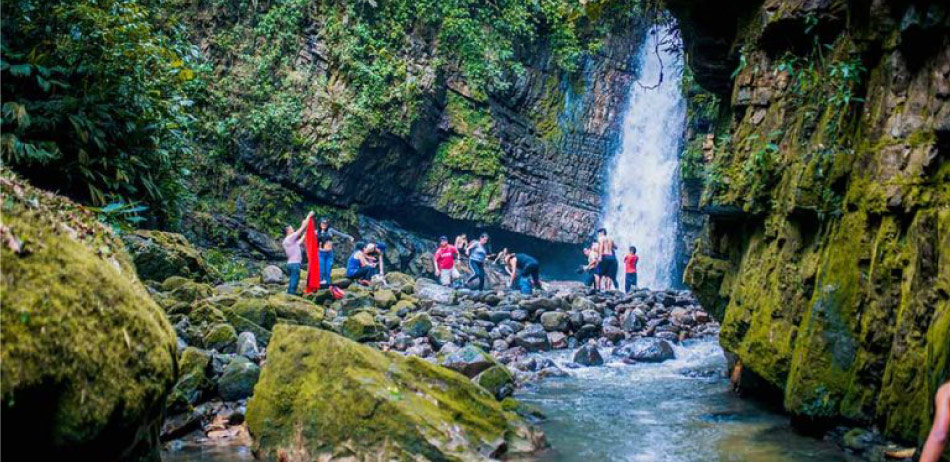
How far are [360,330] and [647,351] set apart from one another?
5.20 metres

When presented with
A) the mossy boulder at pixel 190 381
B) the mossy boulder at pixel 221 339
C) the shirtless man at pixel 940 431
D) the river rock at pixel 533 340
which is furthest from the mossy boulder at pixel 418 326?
the shirtless man at pixel 940 431

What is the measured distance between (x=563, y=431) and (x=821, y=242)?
11.5 ft

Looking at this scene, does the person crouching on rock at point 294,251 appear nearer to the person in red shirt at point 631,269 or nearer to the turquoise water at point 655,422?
the turquoise water at point 655,422

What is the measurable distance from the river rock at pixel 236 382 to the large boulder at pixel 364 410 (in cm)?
113

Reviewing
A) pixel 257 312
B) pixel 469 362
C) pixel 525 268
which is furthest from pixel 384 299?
pixel 469 362

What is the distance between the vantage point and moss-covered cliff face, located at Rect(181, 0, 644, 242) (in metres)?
24.5

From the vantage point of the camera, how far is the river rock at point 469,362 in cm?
974

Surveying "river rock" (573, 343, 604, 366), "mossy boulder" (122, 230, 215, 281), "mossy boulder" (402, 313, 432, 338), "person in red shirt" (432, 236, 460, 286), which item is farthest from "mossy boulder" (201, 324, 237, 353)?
Answer: "person in red shirt" (432, 236, 460, 286)

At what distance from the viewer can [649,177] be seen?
2912cm

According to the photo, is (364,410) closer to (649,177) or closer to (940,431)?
(940,431)

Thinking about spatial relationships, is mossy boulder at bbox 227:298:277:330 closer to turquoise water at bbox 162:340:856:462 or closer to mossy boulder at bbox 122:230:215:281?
mossy boulder at bbox 122:230:215:281

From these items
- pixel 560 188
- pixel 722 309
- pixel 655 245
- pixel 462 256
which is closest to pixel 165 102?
pixel 722 309

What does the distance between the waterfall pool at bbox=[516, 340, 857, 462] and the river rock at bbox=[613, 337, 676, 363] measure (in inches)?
12.6

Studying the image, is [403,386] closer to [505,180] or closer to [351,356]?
[351,356]
